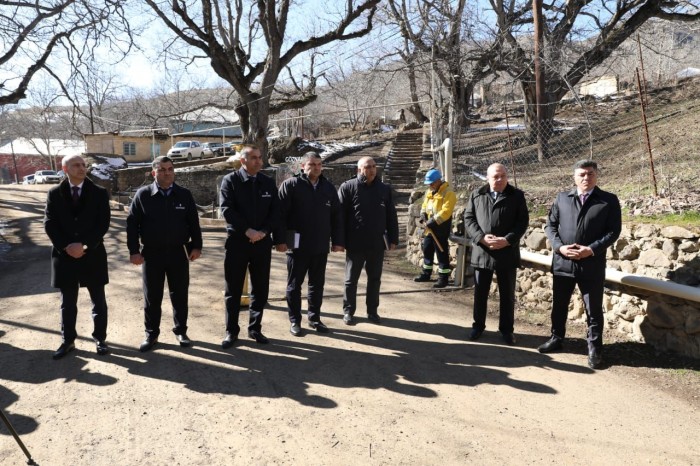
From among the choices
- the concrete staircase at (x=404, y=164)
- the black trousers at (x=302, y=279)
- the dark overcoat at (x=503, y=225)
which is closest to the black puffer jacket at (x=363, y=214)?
the black trousers at (x=302, y=279)

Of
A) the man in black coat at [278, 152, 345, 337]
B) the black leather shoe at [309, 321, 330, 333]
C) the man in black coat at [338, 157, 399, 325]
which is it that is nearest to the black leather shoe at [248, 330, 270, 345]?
the man in black coat at [278, 152, 345, 337]

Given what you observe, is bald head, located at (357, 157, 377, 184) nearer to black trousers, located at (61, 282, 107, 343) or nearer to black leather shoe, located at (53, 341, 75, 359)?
black trousers, located at (61, 282, 107, 343)

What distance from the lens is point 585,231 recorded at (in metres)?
4.34

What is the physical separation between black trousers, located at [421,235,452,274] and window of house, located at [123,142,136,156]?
37.7 metres

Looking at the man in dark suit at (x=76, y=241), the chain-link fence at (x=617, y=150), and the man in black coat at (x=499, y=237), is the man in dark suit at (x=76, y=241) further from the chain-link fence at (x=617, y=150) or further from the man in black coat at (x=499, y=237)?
the chain-link fence at (x=617, y=150)

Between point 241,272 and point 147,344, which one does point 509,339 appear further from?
point 147,344

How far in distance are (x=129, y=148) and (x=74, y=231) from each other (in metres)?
39.3

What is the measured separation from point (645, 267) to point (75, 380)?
16.4ft

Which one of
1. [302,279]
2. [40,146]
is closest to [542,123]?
[302,279]

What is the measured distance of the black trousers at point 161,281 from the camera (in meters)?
4.56

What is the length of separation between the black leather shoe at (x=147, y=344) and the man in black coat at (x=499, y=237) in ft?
9.65

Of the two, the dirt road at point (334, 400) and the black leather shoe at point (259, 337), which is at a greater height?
the black leather shoe at point (259, 337)

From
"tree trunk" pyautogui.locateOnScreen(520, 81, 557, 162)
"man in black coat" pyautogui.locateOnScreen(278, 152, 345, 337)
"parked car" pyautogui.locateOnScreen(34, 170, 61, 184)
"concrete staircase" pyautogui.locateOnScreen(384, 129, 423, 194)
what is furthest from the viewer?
"parked car" pyautogui.locateOnScreen(34, 170, 61, 184)

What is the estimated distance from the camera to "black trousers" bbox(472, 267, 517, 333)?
4.93 m
